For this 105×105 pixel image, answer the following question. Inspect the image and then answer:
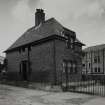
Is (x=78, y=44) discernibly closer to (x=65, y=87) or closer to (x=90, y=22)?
(x=90, y=22)

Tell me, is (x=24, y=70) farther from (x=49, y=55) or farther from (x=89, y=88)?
(x=89, y=88)

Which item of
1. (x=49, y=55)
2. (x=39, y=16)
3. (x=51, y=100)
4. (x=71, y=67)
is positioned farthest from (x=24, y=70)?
(x=51, y=100)

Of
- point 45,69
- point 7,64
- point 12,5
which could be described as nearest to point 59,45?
point 45,69

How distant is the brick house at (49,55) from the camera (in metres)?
17.3

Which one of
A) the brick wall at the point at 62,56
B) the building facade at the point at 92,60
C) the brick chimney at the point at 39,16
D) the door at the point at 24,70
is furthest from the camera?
the brick chimney at the point at 39,16

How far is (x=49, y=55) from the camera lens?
17.6m

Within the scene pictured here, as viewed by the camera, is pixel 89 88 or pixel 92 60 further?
pixel 92 60

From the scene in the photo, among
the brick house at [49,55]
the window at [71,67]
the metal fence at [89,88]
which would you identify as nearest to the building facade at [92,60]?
the metal fence at [89,88]

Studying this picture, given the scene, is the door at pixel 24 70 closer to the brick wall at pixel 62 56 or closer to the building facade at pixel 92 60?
the brick wall at pixel 62 56

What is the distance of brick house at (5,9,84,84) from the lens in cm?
1733

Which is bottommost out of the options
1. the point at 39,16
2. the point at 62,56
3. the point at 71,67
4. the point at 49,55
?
the point at 71,67

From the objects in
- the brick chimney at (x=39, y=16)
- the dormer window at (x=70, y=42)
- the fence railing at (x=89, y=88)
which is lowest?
the fence railing at (x=89, y=88)

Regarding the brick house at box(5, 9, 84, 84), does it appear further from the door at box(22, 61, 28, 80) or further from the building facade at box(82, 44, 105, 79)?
the building facade at box(82, 44, 105, 79)

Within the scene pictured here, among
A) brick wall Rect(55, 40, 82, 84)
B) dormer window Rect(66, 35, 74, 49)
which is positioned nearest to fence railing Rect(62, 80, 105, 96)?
brick wall Rect(55, 40, 82, 84)
